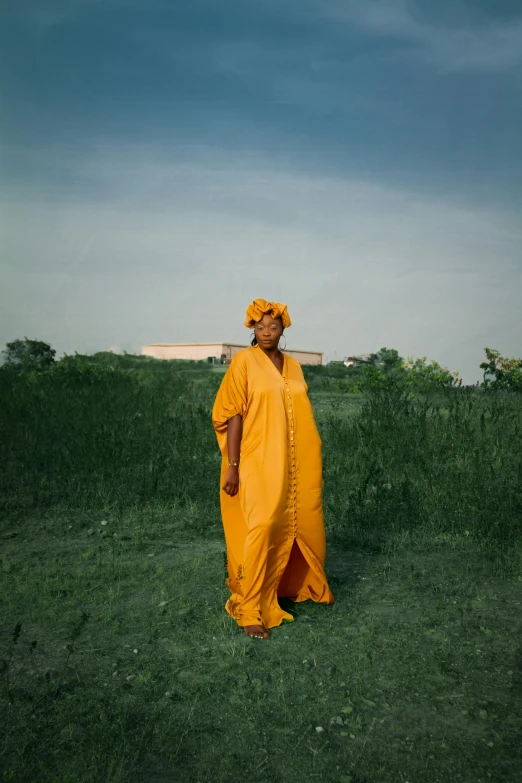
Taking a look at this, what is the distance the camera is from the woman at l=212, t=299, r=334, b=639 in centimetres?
403

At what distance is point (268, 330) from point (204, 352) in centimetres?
1765

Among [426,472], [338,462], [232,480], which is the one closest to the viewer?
[232,480]

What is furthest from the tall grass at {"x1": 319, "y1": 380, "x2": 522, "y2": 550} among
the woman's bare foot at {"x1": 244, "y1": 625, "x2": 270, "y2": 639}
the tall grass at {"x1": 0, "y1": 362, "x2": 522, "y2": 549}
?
the woman's bare foot at {"x1": 244, "y1": 625, "x2": 270, "y2": 639}

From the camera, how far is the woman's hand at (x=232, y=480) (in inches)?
164

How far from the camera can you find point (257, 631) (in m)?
3.95

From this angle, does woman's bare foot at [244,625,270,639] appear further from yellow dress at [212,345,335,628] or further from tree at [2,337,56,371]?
tree at [2,337,56,371]

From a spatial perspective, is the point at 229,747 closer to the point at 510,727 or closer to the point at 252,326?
the point at 510,727

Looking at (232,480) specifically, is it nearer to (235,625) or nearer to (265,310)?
(235,625)

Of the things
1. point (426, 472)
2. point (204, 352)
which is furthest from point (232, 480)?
point (204, 352)

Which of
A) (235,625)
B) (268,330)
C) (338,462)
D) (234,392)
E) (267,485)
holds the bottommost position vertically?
(235,625)

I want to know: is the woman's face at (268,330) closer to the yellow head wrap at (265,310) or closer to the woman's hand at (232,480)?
the yellow head wrap at (265,310)

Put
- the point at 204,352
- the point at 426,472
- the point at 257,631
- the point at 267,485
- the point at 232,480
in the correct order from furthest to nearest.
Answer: the point at 204,352 < the point at 426,472 < the point at 232,480 < the point at 267,485 < the point at 257,631

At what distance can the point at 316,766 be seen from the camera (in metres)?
2.72

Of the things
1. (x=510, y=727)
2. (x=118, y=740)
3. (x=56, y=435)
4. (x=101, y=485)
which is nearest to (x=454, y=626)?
(x=510, y=727)
